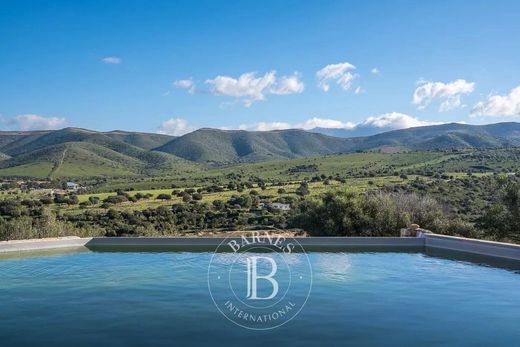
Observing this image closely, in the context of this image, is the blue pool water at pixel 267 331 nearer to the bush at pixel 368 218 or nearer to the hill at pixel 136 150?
the bush at pixel 368 218

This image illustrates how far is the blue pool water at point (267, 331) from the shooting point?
6645 mm

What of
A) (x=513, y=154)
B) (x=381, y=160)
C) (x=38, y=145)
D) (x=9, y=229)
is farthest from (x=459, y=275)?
(x=38, y=145)

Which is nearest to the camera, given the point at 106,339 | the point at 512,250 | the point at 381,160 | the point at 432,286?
the point at 106,339

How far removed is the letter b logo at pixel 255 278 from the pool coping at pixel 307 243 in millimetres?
2399

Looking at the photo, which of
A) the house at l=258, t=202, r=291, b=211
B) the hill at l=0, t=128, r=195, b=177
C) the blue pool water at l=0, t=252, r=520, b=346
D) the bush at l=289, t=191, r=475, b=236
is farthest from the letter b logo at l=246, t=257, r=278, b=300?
the hill at l=0, t=128, r=195, b=177

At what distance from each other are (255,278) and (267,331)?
356cm

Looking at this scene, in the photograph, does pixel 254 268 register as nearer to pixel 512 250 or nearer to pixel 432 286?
pixel 432 286

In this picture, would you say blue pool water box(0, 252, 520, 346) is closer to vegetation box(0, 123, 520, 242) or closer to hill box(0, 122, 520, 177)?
vegetation box(0, 123, 520, 242)

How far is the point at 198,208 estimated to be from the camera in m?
41.5

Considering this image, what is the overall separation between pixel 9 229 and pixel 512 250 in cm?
1675

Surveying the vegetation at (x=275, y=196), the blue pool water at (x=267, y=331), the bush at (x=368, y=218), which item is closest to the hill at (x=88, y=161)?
the vegetation at (x=275, y=196)

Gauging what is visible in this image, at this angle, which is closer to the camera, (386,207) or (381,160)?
(386,207)

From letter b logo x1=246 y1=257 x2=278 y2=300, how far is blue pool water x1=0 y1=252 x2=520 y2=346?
0.80 m

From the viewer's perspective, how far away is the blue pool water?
6645 millimetres
